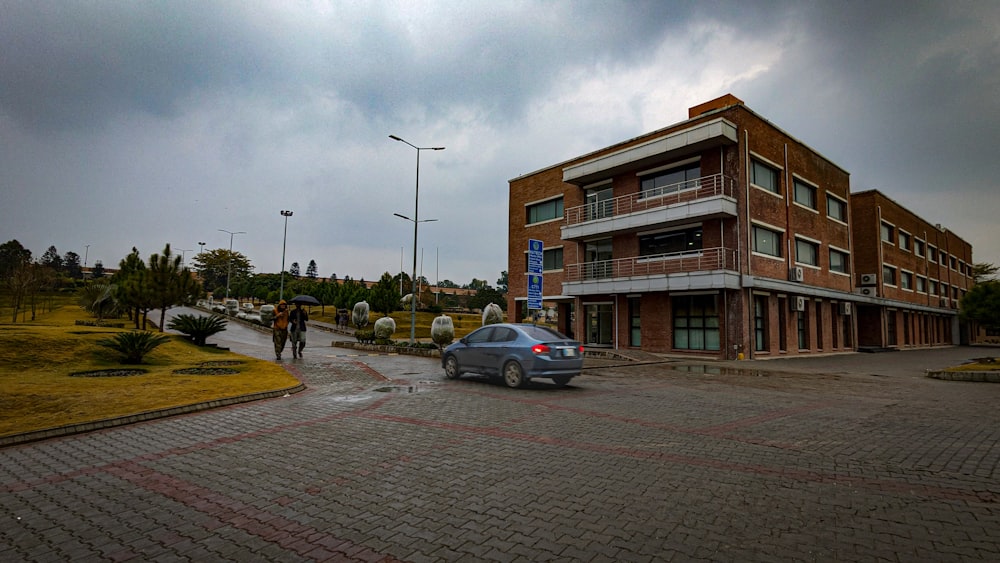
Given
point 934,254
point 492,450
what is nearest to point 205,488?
point 492,450

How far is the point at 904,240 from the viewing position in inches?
1599

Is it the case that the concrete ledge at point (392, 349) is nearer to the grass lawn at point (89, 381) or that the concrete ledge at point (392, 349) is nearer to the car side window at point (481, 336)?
the grass lawn at point (89, 381)

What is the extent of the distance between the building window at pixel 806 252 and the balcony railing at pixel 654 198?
7.42 m

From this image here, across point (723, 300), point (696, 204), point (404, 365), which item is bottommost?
point (404, 365)

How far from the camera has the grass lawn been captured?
7.21m

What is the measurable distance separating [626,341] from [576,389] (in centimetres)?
1459

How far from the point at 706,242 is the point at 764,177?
5.13 m

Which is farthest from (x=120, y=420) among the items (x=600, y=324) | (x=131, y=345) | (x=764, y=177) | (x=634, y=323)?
(x=764, y=177)

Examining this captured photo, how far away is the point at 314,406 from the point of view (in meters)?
8.54

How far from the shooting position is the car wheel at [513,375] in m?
11.2

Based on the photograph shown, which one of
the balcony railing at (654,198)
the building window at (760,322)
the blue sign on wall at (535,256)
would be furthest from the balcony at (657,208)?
the blue sign on wall at (535,256)

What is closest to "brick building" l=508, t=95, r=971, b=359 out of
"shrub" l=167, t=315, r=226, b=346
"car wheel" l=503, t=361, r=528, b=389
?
"car wheel" l=503, t=361, r=528, b=389

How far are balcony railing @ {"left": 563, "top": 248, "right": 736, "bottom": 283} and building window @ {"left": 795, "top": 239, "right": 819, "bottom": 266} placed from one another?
719 cm

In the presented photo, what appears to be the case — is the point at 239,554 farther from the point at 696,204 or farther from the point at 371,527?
the point at 696,204
